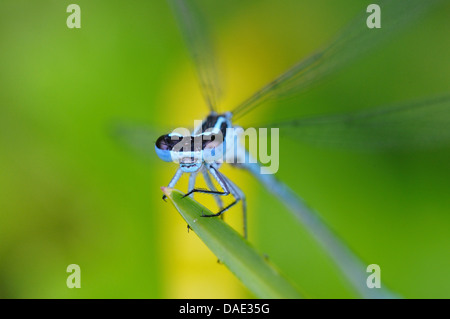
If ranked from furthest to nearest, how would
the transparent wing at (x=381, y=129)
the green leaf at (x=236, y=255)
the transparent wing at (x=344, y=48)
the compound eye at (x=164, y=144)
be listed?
1. the transparent wing at (x=381, y=129)
2. the transparent wing at (x=344, y=48)
3. the compound eye at (x=164, y=144)
4. the green leaf at (x=236, y=255)

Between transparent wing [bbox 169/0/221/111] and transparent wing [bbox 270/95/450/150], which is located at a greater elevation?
transparent wing [bbox 169/0/221/111]

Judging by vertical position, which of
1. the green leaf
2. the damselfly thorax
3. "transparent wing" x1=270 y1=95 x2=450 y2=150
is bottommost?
the green leaf

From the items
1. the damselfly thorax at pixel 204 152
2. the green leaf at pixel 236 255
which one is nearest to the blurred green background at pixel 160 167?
the damselfly thorax at pixel 204 152

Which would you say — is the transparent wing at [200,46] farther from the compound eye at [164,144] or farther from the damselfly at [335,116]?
the compound eye at [164,144]

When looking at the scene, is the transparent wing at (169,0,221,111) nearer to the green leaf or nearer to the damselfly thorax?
the damselfly thorax

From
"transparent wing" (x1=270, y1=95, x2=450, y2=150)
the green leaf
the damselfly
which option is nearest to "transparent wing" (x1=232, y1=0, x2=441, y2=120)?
the damselfly

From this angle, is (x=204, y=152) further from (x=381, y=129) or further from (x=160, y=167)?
(x=381, y=129)

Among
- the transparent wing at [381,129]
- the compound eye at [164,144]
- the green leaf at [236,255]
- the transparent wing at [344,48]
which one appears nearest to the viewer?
the green leaf at [236,255]
